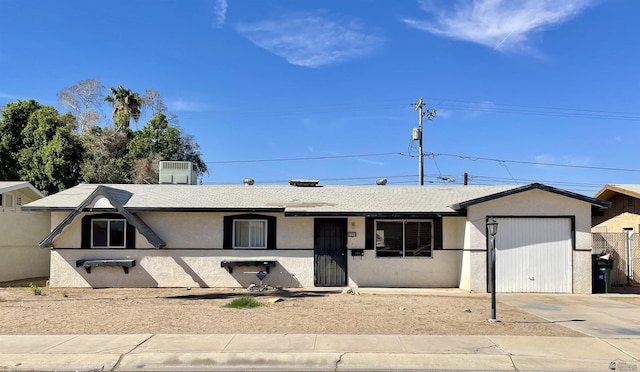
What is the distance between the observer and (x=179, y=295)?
15.2 metres

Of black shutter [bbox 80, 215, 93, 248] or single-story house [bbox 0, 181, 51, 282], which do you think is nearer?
black shutter [bbox 80, 215, 93, 248]

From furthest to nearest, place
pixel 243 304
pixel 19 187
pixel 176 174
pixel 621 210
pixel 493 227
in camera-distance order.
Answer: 1. pixel 621 210
2. pixel 176 174
3. pixel 19 187
4. pixel 243 304
5. pixel 493 227

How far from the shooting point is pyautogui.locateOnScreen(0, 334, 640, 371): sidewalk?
7.66 meters

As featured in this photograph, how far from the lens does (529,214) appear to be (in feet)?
53.1

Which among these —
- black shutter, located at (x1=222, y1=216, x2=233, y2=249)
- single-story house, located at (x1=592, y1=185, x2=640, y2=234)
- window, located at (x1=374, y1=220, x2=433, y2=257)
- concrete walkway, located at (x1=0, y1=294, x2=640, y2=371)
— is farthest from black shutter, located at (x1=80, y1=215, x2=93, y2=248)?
single-story house, located at (x1=592, y1=185, x2=640, y2=234)

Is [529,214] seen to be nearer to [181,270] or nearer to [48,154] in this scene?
[181,270]

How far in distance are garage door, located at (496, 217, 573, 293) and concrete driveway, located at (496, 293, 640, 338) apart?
17.5 inches

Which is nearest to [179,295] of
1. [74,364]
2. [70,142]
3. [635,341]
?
[74,364]

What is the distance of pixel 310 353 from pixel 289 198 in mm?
10578

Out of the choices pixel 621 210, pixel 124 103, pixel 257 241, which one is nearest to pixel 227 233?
pixel 257 241

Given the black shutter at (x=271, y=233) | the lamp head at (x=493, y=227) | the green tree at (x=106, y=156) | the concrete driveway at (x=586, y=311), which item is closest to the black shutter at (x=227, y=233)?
the black shutter at (x=271, y=233)

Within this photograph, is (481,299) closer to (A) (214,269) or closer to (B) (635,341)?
(B) (635,341)

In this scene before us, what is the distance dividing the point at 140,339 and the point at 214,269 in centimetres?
805

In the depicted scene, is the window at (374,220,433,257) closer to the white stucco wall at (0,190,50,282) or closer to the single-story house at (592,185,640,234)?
the single-story house at (592,185,640,234)
